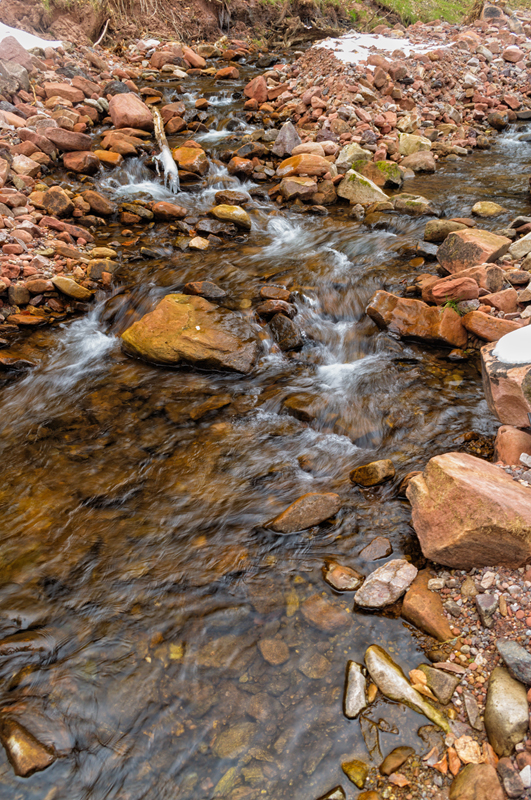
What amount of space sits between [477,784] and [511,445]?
1.94 m

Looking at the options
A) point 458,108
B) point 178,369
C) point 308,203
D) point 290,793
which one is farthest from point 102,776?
point 458,108

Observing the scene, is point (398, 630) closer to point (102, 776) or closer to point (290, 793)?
point (290, 793)

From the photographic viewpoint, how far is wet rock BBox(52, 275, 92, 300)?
5621 mm

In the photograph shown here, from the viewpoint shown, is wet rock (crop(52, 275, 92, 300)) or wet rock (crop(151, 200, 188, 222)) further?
wet rock (crop(151, 200, 188, 222))

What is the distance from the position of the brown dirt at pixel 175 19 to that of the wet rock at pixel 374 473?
1488 centimetres

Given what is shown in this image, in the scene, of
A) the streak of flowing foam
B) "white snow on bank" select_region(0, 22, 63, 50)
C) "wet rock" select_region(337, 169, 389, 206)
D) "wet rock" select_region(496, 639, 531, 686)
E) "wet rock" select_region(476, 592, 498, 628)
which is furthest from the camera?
"white snow on bank" select_region(0, 22, 63, 50)

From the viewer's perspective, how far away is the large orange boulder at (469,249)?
5.25m

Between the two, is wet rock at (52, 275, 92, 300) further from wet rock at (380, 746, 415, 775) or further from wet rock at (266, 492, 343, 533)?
wet rock at (380, 746, 415, 775)

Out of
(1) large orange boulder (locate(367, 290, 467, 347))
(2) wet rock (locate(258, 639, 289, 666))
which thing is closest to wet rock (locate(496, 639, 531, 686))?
(2) wet rock (locate(258, 639, 289, 666))

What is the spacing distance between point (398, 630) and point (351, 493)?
1.08 metres

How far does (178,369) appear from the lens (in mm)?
4965

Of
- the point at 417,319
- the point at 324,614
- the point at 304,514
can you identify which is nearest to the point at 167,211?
the point at 417,319

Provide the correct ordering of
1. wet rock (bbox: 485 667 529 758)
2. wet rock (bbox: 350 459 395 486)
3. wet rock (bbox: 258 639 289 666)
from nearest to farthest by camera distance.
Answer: wet rock (bbox: 485 667 529 758), wet rock (bbox: 258 639 289 666), wet rock (bbox: 350 459 395 486)

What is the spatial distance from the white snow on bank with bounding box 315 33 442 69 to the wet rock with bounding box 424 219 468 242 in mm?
7513
